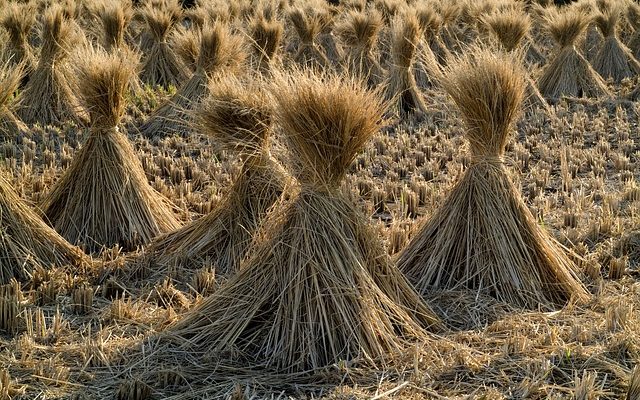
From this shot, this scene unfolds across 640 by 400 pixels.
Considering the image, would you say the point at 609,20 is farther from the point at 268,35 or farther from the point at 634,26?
the point at 268,35

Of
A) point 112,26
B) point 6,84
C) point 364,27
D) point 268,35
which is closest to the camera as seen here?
point 6,84

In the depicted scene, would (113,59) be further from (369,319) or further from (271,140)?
(369,319)

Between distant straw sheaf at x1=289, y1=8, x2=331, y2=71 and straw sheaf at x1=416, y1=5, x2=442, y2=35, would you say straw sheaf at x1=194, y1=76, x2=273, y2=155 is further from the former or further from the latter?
distant straw sheaf at x1=289, y1=8, x2=331, y2=71

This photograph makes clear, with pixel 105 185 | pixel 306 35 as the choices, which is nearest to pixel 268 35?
pixel 306 35

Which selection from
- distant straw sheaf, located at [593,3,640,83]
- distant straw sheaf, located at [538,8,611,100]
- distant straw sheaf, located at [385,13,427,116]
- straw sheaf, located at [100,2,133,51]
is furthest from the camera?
distant straw sheaf, located at [593,3,640,83]

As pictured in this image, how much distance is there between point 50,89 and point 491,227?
5.63 meters

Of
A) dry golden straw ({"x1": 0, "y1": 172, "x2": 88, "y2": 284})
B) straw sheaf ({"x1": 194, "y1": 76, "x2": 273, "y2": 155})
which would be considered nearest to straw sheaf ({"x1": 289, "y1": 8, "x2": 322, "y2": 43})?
straw sheaf ({"x1": 194, "y1": 76, "x2": 273, "y2": 155})

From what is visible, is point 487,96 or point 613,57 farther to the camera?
point 613,57

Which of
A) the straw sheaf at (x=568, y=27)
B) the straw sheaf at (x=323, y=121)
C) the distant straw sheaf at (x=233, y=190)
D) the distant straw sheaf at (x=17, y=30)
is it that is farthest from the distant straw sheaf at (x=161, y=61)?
the straw sheaf at (x=323, y=121)

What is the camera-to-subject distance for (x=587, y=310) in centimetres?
381

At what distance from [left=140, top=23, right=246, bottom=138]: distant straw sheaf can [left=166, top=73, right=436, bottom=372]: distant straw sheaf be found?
4006 millimetres

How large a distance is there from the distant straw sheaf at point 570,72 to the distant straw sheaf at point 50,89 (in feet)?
18.4

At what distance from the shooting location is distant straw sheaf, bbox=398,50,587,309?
3943 millimetres

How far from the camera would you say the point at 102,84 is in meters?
4.80
